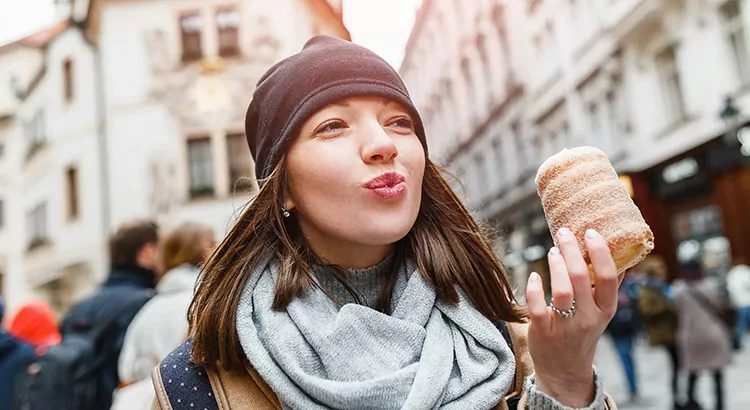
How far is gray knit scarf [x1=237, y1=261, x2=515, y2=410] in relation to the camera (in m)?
1.02

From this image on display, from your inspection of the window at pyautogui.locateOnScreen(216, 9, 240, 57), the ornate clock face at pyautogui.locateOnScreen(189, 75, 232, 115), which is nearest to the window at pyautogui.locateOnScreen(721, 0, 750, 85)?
the window at pyautogui.locateOnScreen(216, 9, 240, 57)

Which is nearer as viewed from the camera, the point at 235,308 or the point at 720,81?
the point at 235,308

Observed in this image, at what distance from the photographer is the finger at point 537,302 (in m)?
0.93

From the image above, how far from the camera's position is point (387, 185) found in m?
1.11

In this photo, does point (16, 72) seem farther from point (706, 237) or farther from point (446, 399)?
point (446, 399)

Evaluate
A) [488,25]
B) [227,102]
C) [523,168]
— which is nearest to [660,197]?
[523,168]

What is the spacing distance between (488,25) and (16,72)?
33.3 ft

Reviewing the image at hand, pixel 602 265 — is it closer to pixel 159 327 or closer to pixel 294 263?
pixel 294 263

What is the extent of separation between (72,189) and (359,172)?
44.4 ft

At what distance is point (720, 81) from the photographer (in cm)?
763

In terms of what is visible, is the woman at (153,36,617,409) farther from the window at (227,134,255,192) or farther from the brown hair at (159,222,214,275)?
the window at (227,134,255,192)

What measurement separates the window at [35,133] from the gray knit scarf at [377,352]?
Result: 12697 millimetres

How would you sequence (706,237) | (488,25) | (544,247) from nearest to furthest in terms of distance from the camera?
(544,247), (488,25), (706,237)

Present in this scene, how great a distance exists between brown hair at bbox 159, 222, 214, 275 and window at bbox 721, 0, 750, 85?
621 cm
